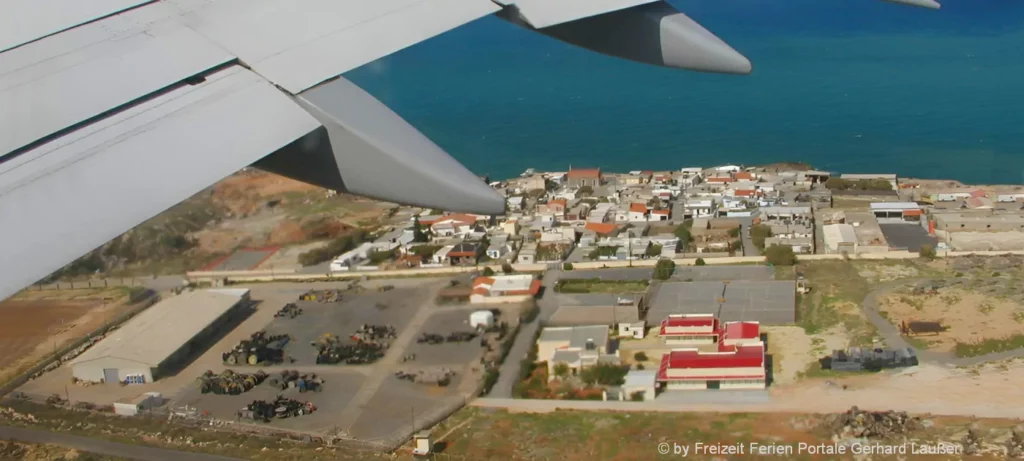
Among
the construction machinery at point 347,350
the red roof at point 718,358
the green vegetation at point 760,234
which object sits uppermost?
the green vegetation at point 760,234

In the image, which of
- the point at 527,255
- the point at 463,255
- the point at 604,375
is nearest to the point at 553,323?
the point at 604,375

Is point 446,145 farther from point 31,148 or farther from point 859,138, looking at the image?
point 31,148

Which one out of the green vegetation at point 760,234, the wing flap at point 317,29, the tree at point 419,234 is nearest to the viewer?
the wing flap at point 317,29

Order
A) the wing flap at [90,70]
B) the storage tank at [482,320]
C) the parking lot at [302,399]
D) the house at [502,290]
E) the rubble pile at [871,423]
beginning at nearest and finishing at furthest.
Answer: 1. the wing flap at [90,70]
2. the rubble pile at [871,423]
3. the parking lot at [302,399]
4. the storage tank at [482,320]
5. the house at [502,290]

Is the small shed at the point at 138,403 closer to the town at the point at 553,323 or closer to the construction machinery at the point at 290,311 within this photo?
the town at the point at 553,323

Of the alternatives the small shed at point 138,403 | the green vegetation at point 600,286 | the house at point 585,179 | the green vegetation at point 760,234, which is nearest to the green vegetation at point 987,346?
the green vegetation at point 600,286

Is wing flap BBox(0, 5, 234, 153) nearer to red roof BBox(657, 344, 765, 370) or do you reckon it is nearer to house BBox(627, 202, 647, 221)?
red roof BBox(657, 344, 765, 370)

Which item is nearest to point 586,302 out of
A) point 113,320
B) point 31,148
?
point 113,320
